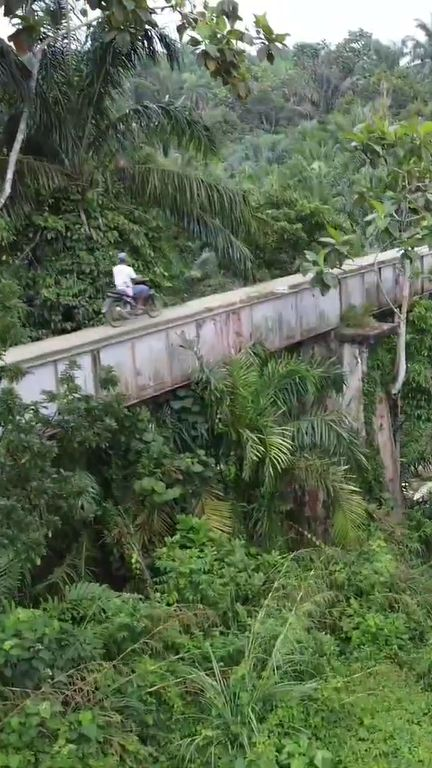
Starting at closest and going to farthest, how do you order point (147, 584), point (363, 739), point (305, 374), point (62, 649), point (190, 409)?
point (62, 649), point (363, 739), point (147, 584), point (190, 409), point (305, 374)

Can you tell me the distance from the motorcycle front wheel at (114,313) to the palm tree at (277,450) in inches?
41.8

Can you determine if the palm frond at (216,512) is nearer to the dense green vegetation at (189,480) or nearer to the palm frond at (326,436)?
the dense green vegetation at (189,480)

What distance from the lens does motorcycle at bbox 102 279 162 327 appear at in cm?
754

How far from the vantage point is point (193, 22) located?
7582 mm

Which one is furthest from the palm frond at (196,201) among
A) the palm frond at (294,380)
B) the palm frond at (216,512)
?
the palm frond at (216,512)

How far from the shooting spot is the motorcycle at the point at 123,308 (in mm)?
7543

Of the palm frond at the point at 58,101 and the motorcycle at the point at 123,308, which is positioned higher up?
the palm frond at the point at 58,101

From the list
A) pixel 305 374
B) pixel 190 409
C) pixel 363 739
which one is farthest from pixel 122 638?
pixel 305 374

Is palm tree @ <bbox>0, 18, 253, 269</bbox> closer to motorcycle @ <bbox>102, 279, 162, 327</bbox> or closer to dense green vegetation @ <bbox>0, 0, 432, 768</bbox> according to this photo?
dense green vegetation @ <bbox>0, 0, 432, 768</bbox>

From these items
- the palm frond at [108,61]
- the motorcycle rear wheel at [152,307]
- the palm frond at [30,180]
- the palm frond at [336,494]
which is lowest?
the palm frond at [336,494]

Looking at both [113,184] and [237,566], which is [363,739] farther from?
[113,184]

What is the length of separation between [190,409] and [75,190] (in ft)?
12.0

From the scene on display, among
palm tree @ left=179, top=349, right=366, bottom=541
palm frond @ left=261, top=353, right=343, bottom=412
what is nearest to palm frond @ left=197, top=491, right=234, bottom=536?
palm tree @ left=179, top=349, right=366, bottom=541

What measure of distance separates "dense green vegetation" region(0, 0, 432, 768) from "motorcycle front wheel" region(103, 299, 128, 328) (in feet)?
3.06
